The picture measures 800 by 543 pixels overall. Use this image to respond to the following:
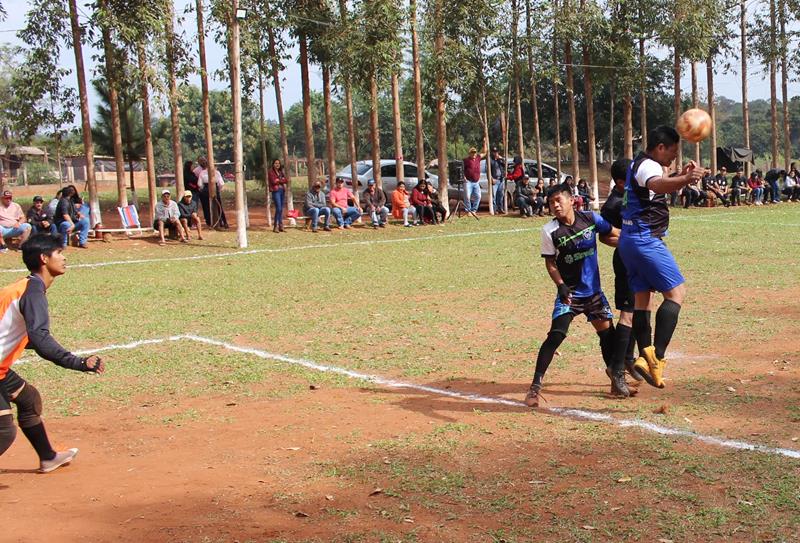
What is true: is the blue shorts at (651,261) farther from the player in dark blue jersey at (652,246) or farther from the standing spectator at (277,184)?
the standing spectator at (277,184)

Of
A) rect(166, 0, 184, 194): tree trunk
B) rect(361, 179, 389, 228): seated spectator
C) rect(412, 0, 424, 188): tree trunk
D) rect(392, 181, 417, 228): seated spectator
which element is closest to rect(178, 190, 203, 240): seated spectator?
rect(166, 0, 184, 194): tree trunk

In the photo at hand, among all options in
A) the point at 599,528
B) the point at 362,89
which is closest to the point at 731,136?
the point at 362,89

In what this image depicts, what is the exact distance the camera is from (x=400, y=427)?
22.5 feet

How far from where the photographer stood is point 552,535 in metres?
4.72

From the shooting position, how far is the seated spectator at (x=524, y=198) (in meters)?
30.0

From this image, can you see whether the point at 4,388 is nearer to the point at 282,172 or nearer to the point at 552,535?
the point at 552,535

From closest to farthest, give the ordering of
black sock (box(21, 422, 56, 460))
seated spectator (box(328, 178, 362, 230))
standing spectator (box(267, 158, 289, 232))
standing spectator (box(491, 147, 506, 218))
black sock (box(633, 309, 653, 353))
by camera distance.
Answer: black sock (box(21, 422, 56, 460)), black sock (box(633, 309, 653, 353)), standing spectator (box(267, 158, 289, 232)), seated spectator (box(328, 178, 362, 230)), standing spectator (box(491, 147, 506, 218))

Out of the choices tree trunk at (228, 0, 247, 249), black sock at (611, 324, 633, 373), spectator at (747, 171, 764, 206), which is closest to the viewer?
black sock at (611, 324, 633, 373)

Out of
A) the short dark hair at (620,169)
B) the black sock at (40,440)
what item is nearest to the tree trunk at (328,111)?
the short dark hair at (620,169)

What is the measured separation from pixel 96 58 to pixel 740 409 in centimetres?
2084

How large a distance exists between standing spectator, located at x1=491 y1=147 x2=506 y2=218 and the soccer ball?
918 inches

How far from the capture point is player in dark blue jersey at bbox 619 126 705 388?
703cm

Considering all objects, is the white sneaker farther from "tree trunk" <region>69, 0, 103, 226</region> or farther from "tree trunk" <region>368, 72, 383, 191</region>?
"tree trunk" <region>368, 72, 383, 191</region>

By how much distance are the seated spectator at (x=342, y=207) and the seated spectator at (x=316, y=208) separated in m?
0.25
